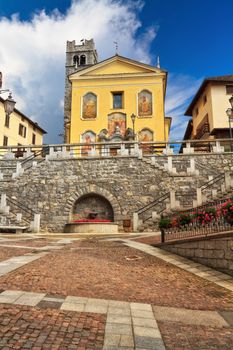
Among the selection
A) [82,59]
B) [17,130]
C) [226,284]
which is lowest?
[226,284]

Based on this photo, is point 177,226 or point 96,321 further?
point 177,226

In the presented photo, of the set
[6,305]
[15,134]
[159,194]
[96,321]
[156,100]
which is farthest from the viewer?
[15,134]

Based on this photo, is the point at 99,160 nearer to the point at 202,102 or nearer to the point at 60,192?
the point at 60,192

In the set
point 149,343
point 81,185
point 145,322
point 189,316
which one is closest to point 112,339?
point 149,343

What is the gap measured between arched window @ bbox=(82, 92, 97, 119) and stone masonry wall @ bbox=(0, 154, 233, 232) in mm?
10299

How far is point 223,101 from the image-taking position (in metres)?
29.7

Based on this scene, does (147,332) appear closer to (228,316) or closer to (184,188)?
(228,316)

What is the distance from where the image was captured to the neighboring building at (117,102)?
94.1ft

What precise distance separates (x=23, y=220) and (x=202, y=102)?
84.2ft

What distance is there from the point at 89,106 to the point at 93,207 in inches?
563

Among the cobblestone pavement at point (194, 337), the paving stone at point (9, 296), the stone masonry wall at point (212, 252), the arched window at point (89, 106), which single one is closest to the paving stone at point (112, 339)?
the cobblestone pavement at point (194, 337)

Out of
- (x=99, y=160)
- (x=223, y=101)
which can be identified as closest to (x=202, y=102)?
(x=223, y=101)

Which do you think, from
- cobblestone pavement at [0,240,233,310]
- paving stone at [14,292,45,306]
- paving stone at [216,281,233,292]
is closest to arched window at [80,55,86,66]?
cobblestone pavement at [0,240,233,310]

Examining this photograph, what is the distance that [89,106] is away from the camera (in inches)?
1180
